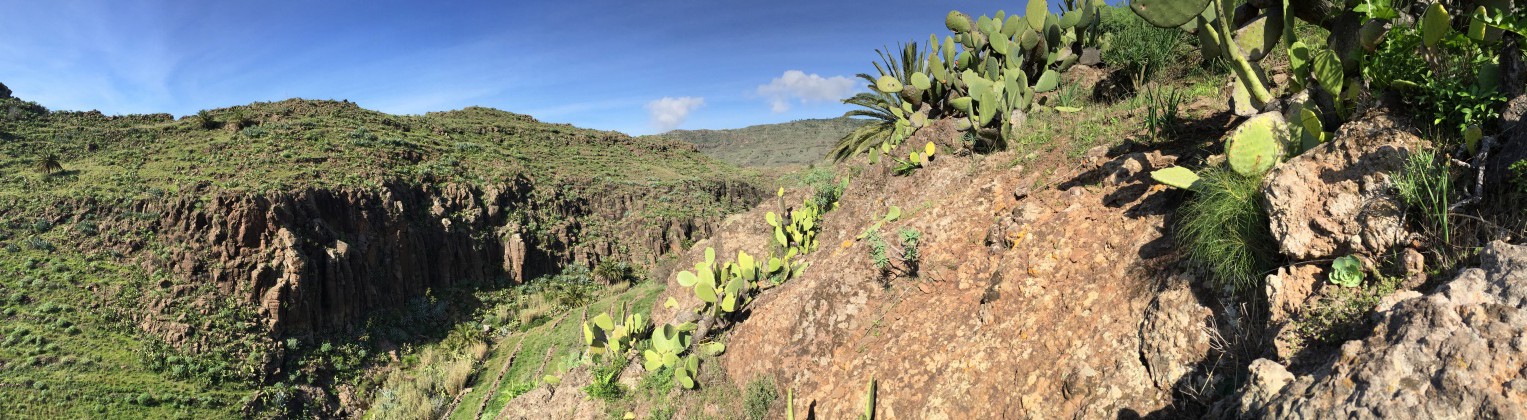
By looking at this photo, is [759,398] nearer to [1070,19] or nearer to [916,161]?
[916,161]

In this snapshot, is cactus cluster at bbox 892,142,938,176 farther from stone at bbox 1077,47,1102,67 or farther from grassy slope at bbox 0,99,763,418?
grassy slope at bbox 0,99,763,418

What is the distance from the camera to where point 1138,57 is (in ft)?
24.6

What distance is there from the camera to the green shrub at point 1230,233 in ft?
9.84

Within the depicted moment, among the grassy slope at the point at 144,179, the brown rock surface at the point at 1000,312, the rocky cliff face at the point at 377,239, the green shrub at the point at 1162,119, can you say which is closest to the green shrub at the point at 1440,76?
the brown rock surface at the point at 1000,312

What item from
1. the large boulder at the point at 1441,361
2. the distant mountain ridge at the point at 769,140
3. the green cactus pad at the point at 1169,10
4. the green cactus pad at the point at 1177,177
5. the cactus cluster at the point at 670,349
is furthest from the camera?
the distant mountain ridge at the point at 769,140

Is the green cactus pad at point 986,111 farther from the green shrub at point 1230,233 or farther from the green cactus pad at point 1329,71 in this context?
the green cactus pad at point 1329,71

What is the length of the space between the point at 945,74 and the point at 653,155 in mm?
35207

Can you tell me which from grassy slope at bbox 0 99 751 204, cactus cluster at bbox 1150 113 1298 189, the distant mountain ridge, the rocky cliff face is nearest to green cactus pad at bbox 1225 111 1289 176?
cactus cluster at bbox 1150 113 1298 189

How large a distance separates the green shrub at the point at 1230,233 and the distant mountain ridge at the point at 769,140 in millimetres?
71621

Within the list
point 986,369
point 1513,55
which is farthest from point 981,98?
point 1513,55

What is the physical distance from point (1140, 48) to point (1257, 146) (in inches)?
193

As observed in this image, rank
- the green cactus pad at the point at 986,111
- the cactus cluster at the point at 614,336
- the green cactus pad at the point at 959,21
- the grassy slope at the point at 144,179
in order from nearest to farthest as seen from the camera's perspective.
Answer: the green cactus pad at the point at 986,111 < the cactus cluster at the point at 614,336 < the green cactus pad at the point at 959,21 < the grassy slope at the point at 144,179

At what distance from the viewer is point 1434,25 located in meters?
2.75

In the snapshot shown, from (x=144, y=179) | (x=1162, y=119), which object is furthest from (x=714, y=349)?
(x=144, y=179)
